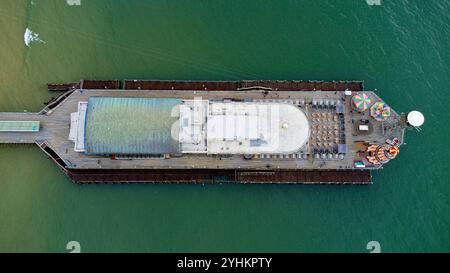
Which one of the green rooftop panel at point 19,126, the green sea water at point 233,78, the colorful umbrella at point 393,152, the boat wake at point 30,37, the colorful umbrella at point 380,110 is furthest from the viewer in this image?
the boat wake at point 30,37

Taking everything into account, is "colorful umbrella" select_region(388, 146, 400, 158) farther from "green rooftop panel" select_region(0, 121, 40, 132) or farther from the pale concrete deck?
"green rooftop panel" select_region(0, 121, 40, 132)

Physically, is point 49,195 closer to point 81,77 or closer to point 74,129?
point 74,129

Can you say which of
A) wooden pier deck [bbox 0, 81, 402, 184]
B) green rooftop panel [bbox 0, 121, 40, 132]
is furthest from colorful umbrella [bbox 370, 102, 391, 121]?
green rooftop panel [bbox 0, 121, 40, 132]

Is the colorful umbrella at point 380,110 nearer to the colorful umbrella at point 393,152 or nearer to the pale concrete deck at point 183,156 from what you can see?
the pale concrete deck at point 183,156

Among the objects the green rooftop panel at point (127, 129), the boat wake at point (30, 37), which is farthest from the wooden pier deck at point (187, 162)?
the boat wake at point (30, 37)

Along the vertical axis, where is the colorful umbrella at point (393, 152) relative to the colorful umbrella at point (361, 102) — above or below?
below

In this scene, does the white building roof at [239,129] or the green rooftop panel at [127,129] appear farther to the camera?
the green rooftop panel at [127,129]

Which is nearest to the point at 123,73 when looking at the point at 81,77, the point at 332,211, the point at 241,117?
the point at 81,77
